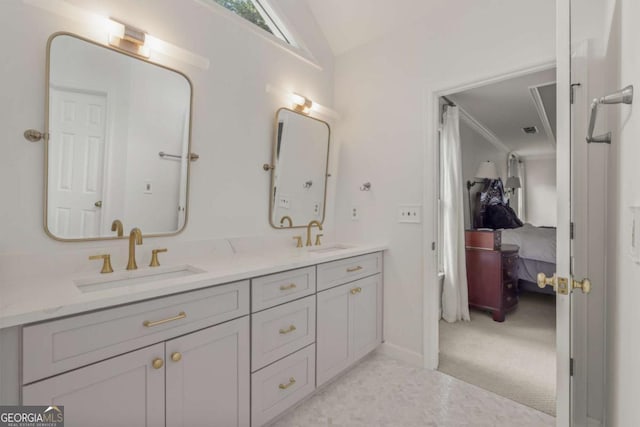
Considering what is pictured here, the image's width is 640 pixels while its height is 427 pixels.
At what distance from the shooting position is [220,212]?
6.34 ft

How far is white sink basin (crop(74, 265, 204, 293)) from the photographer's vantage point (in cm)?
127

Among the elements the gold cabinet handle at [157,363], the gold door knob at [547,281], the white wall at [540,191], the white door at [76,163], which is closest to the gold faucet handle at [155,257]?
the white door at [76,163]

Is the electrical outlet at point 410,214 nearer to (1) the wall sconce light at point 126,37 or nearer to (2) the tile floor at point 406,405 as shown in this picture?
(2) the tile floor at point 406,405

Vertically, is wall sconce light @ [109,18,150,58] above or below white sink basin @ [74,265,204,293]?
above

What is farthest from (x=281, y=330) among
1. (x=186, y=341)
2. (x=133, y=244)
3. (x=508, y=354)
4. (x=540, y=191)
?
(x=540, y=191)

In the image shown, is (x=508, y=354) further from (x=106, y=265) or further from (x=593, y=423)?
(x=106, y=265)

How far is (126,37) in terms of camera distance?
1.45 metres

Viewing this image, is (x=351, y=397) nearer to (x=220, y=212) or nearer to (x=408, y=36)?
(x=220, y=212)

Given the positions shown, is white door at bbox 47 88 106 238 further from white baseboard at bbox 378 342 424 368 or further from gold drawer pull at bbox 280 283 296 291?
white baseboard at bbox 378 342 424 368

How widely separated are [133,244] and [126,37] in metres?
1.01

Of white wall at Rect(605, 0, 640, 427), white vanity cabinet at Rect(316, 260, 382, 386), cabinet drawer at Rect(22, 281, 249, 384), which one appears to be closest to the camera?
white wall at Rect(605, 0, 640, 427)

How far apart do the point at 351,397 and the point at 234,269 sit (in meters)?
1.14

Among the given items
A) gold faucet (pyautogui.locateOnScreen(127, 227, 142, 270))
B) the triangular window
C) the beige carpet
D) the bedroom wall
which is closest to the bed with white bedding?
the beige carpet

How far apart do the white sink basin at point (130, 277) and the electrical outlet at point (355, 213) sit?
58.0 inches
